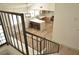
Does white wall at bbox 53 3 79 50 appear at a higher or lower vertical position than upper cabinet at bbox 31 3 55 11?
lower

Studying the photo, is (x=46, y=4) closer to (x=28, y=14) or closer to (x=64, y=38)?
(x=28, y=14)

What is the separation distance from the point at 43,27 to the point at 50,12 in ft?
0.40

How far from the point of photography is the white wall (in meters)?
0.84

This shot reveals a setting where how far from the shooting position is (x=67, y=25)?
87cm

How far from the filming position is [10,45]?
3.08ft

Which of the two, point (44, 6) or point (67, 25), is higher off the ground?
point (44, 6)

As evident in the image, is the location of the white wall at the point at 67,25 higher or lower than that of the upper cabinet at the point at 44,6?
lower

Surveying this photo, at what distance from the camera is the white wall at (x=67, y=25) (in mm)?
838

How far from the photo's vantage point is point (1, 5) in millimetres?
861

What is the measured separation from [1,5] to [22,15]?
17 centimetres

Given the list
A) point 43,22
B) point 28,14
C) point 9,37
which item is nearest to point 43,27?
point 43,22
